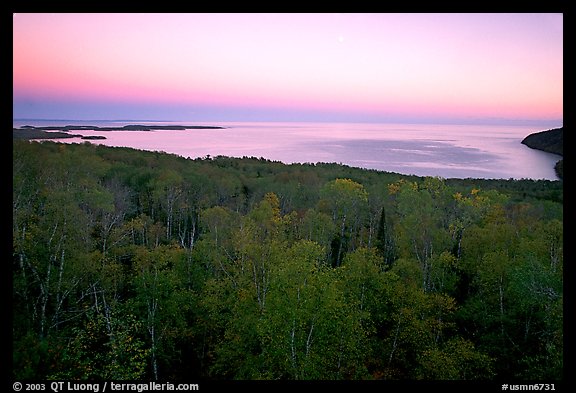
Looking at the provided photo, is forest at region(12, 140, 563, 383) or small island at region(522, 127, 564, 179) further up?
small island at region(522, 127, 564, 179)

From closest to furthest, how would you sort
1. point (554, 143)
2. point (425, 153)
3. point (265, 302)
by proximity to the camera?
point (554, 143) → point (265, 302) → point (425, 153)

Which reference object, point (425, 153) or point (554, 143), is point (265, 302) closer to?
point (554, 143)

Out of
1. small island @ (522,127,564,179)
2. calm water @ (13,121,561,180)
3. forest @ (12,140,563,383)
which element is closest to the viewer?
small island @ (522,127,564,179)

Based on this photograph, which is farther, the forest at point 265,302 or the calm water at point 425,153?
the calm water at point 425,153

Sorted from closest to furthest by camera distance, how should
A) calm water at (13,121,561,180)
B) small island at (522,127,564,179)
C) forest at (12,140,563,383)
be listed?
small island at (522,127,564,179)
forest at (12,140,563,383)
calm water at (13,121,561,180)

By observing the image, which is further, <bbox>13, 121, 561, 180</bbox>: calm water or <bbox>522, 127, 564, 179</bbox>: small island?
<bbox>13, 121, 561, 180</bbox>: calm water

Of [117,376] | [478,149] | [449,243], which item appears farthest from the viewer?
[478,149]

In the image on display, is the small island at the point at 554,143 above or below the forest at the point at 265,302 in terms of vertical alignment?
above

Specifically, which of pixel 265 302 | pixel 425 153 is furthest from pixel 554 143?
pixel 425 153

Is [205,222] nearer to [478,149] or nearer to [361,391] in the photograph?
[361,391]

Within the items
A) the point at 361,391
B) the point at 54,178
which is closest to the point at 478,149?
the point at 54,178

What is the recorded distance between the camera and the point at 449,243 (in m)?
16.4

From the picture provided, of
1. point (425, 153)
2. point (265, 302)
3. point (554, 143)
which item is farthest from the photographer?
point (425, 153)
